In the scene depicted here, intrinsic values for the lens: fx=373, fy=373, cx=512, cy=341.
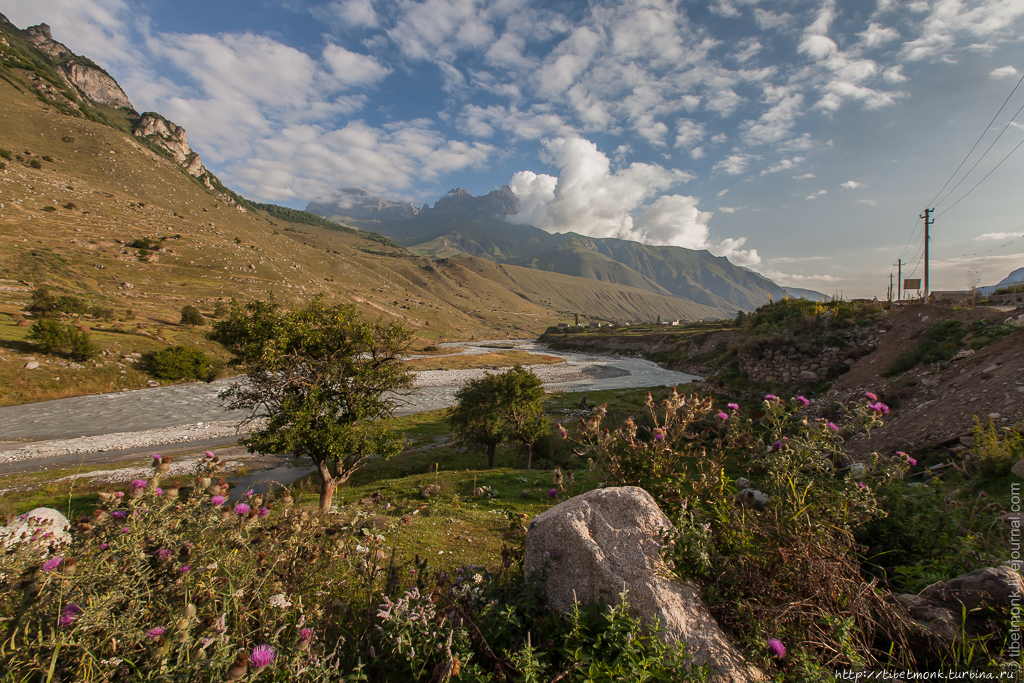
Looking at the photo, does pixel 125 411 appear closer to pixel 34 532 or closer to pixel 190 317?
pixel 190 317

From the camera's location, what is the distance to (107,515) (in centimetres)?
339

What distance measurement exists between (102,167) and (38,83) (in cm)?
7779

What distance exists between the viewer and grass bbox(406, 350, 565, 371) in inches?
3209

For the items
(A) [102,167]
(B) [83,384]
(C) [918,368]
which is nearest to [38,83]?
(A) [102,167]

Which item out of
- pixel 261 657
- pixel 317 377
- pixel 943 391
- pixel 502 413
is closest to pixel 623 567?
pixel 261 657

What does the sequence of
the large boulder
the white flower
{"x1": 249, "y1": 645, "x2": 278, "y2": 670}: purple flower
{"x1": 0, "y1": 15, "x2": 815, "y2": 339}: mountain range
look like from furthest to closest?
{"x1": 0, "y1": 15, "x2": 815, "y2": 339}: mountain range < the large boulder < the white flower < {"x1": 249, "y1": 645, "x2": 278, "y2": 670}: purple flower

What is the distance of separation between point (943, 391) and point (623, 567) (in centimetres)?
1854

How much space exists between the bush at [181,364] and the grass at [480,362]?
110 feet

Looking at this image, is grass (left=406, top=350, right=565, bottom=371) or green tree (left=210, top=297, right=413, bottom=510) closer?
green tree (left=210, top=297, right=413, bottom=510)

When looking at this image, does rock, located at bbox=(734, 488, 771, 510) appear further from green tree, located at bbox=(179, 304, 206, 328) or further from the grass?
green tree, located at bbox=(179, 304, 206, 328)

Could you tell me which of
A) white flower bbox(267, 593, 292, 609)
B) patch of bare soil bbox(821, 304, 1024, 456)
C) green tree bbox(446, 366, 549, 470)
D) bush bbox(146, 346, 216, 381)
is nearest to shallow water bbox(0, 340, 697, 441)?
bush bbox(146, 346, 216, 381)

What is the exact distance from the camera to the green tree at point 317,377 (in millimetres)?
12477

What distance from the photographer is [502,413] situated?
23344 millimetres

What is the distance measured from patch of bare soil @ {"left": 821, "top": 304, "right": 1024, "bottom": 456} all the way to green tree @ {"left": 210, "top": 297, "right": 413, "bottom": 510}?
55.4 ft
